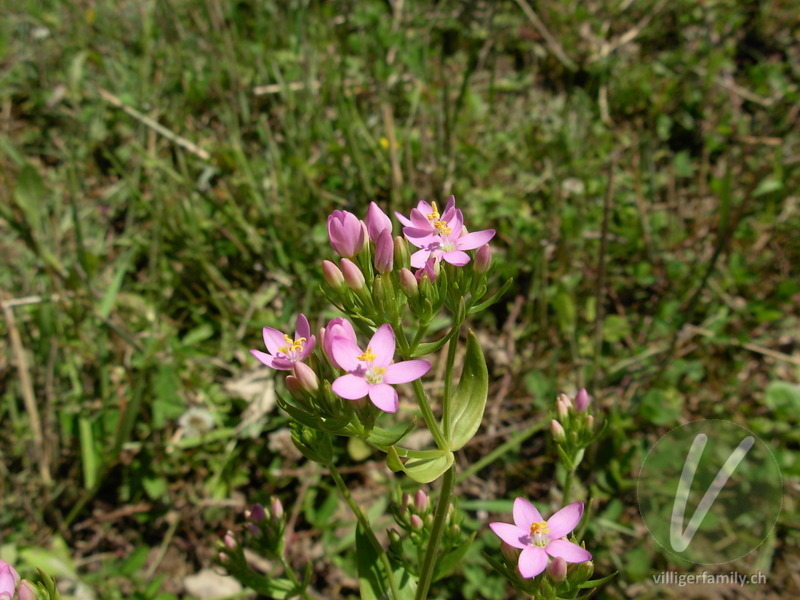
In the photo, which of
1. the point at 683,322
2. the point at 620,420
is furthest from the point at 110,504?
the point at 683,322

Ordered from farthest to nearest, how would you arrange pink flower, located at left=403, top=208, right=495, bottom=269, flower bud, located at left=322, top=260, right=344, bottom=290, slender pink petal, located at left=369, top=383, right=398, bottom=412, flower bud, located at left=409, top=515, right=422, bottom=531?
1. flower bud, located at left=409, top=515, right=422, bottom=531
2. pink flower, located at left=403, top=208, right=495, bottom=269
3. flower bud, located at left=322, top=260, right=344, bottom=290
4. slender pink petal, located at left=369, top=383, right=398, bottom=412

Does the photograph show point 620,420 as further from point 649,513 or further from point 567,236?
point 567,236

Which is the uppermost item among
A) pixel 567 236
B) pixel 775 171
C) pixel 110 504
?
pixel 775 171

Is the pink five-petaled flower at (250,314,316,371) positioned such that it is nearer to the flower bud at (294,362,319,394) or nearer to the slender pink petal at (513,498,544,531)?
the flower bud at (294,362,319,394)

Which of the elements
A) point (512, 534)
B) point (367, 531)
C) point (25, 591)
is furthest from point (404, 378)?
point (25, 591)

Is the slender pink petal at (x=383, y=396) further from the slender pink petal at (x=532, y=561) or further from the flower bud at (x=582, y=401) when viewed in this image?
the flower bud at (x=582, y=401)

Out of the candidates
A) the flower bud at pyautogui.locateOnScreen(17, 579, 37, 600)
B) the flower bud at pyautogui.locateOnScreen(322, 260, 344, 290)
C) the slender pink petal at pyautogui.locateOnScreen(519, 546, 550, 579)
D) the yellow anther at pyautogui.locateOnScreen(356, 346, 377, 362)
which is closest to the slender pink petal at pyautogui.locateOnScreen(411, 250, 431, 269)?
the flower bud at pyautogui.locateOnScreen(322, 260, 344, 290)

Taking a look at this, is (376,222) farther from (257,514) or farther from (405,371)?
(257,514)
